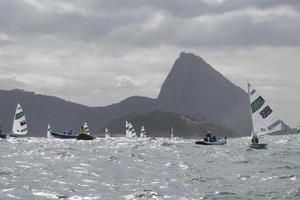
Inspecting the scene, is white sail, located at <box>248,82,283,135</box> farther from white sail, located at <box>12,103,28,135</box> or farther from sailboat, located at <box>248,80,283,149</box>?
white sail, located at <box>12,103,28,135</box>

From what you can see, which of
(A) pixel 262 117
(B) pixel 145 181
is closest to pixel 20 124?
(A) pixel 262 117

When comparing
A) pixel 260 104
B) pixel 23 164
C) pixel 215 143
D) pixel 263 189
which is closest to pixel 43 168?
pixel 23 164

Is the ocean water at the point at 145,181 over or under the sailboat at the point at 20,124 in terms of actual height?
under

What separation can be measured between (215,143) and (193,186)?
2126 inches

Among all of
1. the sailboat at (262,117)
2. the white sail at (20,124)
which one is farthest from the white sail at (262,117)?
the white sail at (20,124)

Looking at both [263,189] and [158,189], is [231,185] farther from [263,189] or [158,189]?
[158,189]

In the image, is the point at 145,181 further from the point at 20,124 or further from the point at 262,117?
the point at 20,124

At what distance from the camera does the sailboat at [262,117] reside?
58344 millimetres

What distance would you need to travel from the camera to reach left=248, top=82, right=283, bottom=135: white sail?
58344 millimetres

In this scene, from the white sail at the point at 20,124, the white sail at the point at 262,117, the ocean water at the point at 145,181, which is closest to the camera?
the ocean water at the point at 145,181

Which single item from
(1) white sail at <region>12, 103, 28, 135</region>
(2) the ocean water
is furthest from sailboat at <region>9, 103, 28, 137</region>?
(2) the ocean water

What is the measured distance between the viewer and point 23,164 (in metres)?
41.0

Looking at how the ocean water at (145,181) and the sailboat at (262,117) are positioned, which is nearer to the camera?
the ocean water at (145,181)

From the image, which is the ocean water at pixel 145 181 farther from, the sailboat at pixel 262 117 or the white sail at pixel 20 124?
the white sail at pixel 20 124
